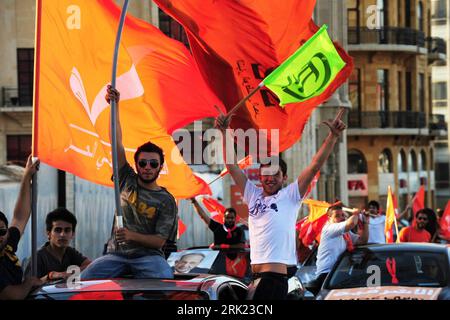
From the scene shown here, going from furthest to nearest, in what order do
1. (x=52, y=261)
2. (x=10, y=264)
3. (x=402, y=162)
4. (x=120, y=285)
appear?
(x=402, y=162) < (x=52, y=261) < (x=10, y=264) < (x=120, y=285)

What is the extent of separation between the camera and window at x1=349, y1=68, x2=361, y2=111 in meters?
58.0

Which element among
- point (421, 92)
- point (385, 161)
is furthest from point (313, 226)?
point (421, 92)

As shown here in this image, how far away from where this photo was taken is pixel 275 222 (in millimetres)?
9734

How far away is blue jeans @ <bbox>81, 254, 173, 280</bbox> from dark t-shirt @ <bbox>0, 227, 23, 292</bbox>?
48 centimetres

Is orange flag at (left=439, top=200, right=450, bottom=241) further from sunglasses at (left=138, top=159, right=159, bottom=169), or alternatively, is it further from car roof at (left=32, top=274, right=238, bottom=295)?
car roof at (left=32, top=274, right=238, bottom=295)

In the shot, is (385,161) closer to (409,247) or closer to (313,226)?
(313,226)

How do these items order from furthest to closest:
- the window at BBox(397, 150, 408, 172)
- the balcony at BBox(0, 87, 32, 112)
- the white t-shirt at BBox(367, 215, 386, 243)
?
the window at BBox(397, 150, 408, 172) → the balcony at BBox(0, 87, 32, 112) → the white t-shirt at BBox(367, 215, 386, 243)

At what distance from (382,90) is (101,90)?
4901cm

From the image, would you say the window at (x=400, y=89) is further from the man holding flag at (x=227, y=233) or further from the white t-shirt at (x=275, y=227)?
the white t-shirt at (x=275, y=227)

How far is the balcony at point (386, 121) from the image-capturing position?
189ft

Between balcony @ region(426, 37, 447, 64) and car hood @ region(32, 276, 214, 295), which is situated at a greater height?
balcony @ region(426, 37, 447, 64)

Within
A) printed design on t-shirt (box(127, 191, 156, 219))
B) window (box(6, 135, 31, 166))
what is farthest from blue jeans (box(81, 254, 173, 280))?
window (box(6, 135, 31, 166))

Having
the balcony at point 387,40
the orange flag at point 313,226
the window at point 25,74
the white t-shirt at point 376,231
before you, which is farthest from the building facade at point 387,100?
the orange flag at point 313,226

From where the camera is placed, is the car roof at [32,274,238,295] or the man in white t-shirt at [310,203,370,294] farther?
the man in white t-shirt at [310,203,370,294]
